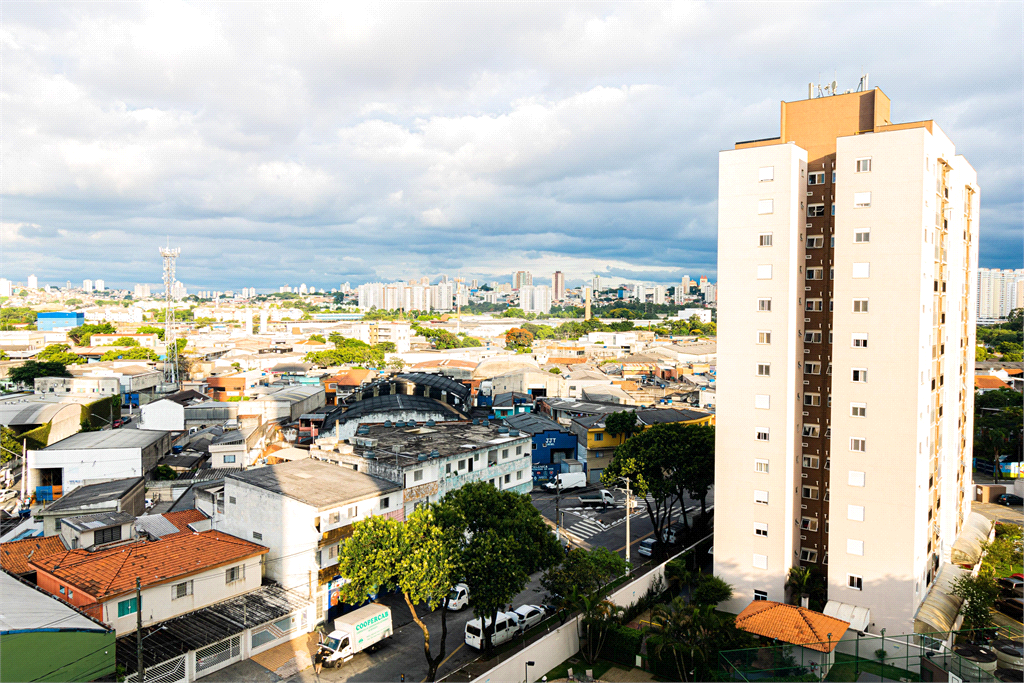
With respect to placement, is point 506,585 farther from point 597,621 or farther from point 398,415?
point 398,415

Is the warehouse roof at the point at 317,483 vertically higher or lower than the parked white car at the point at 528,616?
higher

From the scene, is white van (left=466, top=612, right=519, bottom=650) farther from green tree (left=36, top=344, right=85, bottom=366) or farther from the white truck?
green tree (left=36, top=344, right=85, bottom=366)

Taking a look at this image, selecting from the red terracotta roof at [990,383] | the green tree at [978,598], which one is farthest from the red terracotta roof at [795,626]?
the red terracotta roof at [990,383]

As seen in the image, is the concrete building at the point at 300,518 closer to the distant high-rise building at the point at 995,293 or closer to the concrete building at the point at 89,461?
the concrete building at the point at 89,461

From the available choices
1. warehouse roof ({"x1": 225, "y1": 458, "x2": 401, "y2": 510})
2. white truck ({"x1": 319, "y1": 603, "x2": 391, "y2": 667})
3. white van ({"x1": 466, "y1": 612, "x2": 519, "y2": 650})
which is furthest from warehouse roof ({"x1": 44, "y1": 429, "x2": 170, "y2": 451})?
white van ({"x1": 466, "y1": 612, "x2": 519, "y2": 650})

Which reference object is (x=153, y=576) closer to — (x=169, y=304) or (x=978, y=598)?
(x=978, y=598)
